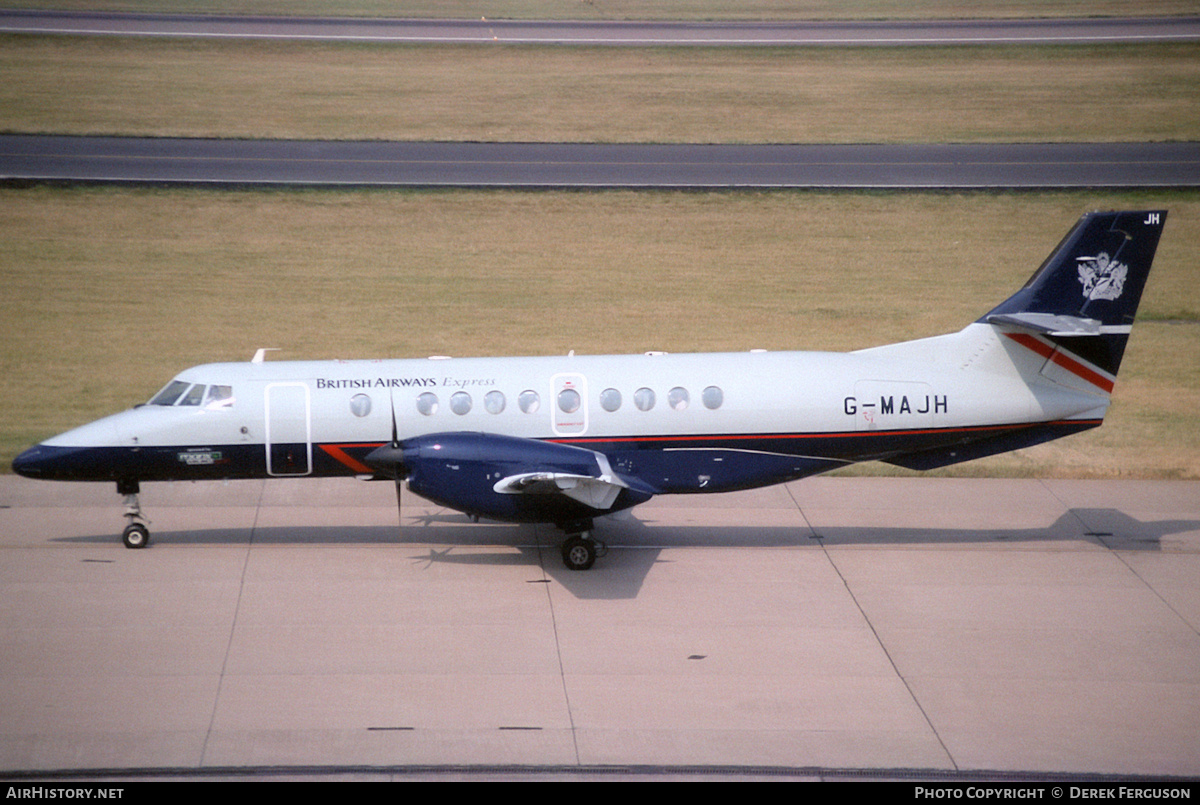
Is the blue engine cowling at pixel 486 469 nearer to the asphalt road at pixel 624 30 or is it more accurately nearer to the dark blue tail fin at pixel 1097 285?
the dark blue tail fin at pixel 1097 285

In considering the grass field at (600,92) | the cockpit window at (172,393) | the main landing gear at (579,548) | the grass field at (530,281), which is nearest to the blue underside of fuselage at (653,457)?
the cockpit window at (172,393)

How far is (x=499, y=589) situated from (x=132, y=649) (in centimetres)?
463

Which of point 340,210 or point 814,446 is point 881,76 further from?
point 814,446

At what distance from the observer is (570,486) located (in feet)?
50.7

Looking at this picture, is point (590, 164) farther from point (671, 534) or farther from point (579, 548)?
point (579, 548)

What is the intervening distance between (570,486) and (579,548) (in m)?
1.38

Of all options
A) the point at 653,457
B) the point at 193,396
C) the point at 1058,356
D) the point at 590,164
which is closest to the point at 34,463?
the point at 193,396

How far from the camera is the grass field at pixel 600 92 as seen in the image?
135 feet

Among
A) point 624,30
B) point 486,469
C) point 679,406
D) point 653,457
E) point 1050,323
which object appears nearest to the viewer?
point 486,469

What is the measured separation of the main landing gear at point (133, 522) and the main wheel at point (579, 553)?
6.11 m

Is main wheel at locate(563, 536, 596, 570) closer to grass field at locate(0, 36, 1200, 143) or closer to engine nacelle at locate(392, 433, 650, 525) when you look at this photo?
engine nacelle at locate(392, 433, 650, 525)

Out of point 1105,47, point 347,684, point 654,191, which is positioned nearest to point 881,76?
point 1105,47

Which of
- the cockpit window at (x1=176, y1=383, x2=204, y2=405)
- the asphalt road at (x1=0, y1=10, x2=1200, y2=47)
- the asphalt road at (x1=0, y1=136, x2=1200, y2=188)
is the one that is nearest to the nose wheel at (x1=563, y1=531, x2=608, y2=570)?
the cockpit window at (x1=176, y1=383, x2=204, y2=405)

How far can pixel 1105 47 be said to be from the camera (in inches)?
2005
